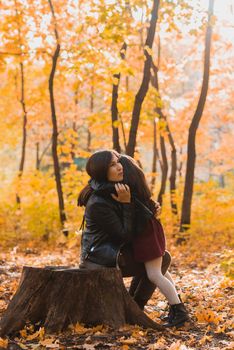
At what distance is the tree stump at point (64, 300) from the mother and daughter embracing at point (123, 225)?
295 mm

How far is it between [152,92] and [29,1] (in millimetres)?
6370

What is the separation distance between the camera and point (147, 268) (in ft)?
16.1

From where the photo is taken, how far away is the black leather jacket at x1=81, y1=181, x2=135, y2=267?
15.5ft

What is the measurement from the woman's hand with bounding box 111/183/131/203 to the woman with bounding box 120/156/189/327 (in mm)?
207

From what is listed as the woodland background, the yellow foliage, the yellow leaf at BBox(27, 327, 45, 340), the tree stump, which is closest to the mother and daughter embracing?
the tree stump

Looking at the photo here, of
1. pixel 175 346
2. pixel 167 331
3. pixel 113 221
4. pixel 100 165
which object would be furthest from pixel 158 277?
pixel 100 165

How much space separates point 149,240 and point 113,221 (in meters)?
0.43

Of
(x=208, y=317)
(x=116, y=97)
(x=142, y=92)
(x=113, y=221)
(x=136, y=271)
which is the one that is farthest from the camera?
(x=116, y=97)

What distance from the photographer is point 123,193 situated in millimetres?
4754

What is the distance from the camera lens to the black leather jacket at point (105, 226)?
472 centimetres

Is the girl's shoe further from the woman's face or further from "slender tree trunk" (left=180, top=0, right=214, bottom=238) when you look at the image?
"slender tree trunk" (left=180, top=0, right=214, bottom=238)

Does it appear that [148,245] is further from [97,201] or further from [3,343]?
[3,343]

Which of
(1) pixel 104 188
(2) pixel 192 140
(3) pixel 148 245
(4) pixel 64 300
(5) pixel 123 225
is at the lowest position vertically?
(4) pixel 64 300

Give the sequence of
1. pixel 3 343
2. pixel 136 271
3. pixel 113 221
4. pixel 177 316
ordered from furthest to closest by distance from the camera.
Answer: pixel 136 271
pixel 177 316
pixel 113 221
pixel 3 343
